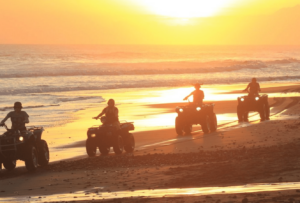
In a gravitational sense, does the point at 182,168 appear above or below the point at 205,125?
below

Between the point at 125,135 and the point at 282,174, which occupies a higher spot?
the point at 125,135

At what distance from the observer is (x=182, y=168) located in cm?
1050

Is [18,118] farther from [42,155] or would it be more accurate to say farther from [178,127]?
[178,127]

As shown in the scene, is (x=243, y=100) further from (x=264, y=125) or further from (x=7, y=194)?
(x=7, y=194)

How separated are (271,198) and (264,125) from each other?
11939mm

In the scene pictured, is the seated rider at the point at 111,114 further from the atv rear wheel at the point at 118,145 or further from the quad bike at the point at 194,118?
the quad bike at the point at 194,118

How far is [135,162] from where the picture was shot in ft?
39.1

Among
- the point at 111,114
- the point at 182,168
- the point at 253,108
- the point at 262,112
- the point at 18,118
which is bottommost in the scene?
the point at 182,168

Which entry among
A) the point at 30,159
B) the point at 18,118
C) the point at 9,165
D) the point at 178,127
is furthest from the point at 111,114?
the point at 178,127

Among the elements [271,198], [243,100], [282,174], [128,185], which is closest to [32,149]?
[128,185]

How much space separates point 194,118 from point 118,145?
4277 mm

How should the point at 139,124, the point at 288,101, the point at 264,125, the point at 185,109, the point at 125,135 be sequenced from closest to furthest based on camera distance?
the point at 125,135
the point at 185,109
the point at 264,125
the point at 139,124
the point at 288,101

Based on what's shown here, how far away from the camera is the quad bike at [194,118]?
56.5 ft

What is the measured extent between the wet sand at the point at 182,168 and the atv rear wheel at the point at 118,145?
0.21 metres
